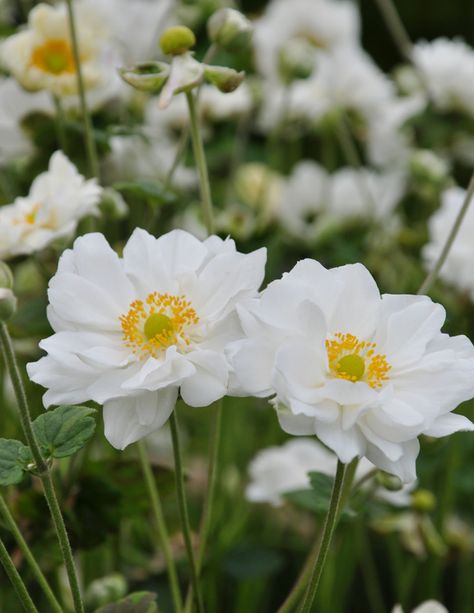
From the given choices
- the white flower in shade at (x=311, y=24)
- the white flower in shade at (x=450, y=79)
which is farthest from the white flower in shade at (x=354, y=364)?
the white flower in shade at (x=311, y=24)

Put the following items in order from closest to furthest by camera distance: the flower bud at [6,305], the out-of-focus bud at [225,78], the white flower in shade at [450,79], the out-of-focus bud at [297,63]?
the flower bud at [6,305], the out-of-focus bud at [225,78], the out-of-focus bud at [297,63], the white flower in shade at [450,79]

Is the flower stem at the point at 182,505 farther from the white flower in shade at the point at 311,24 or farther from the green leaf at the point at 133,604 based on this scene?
the white flower in shade at the point at 311,24

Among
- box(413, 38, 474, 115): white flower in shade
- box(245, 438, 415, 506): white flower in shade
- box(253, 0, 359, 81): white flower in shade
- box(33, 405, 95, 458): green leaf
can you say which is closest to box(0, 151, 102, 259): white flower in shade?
box(33, 405, 95, 458): green leaf

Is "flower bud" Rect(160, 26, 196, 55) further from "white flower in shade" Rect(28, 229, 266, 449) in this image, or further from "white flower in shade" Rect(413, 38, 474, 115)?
"white flower in shade" Rect(413, 38, 474, 115)

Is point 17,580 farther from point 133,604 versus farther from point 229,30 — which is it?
point 229,30

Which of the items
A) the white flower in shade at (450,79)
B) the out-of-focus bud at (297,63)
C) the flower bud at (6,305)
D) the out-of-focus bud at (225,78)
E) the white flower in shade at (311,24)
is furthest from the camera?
the white flower in shade at (311,24)

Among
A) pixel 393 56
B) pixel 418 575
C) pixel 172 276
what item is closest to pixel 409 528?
pixel 418 575
